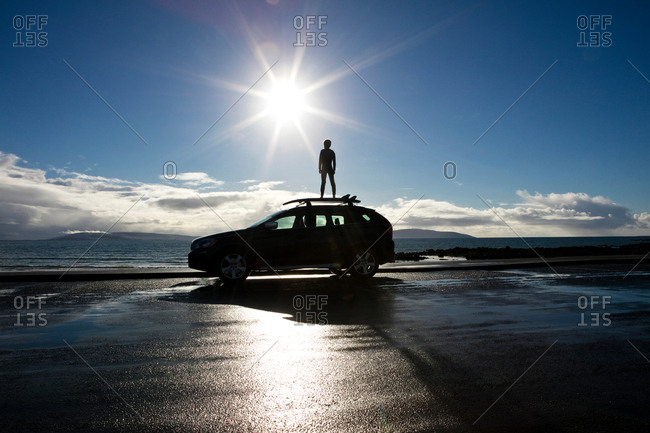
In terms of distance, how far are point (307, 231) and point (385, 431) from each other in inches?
380

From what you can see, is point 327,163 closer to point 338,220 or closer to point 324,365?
point 338,220

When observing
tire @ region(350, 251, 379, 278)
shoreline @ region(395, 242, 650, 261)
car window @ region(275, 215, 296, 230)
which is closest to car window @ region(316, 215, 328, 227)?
car window @ region(275, 215, 296, 230)

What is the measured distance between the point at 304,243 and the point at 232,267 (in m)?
1.97

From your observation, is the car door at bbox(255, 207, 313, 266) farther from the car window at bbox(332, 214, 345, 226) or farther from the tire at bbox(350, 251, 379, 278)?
the tire at bbox(350, 251, 379, 278)

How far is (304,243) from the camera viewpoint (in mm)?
12594

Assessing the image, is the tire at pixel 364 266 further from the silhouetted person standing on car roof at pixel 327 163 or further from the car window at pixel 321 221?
the silhouetted person standing on car roof at pixel 327 163

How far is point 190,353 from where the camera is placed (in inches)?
201

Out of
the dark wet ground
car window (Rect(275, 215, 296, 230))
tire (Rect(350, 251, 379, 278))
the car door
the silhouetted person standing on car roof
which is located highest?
the silhouetted person standing on car roof

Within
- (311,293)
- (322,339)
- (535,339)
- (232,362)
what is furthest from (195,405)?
(311,293)

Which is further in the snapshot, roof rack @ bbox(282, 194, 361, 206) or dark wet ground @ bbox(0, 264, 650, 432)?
roof rack @ bbox(282, 194, 361, 206)

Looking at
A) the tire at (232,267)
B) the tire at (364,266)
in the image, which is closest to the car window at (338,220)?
the tire at (364,266)

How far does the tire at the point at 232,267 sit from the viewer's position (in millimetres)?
11953

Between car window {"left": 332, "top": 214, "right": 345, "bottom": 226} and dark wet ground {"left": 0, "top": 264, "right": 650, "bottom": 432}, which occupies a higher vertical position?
car window {"left": 332, "top": 214, "right": 345, "bottom": 226}

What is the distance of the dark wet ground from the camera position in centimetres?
333
